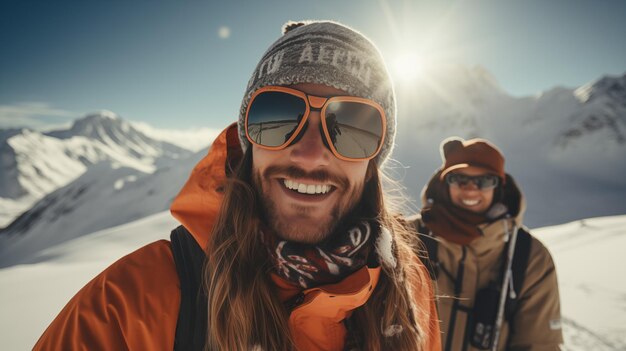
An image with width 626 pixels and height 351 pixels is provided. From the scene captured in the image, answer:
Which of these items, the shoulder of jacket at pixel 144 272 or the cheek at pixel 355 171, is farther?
the cheek at pixel 355 171

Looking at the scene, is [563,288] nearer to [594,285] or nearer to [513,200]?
[594,285]

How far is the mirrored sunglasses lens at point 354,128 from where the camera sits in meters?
1.42

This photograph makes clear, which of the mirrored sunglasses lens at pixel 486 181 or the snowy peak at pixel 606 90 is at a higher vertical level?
Answer: the snowy peak at pixel 606 90

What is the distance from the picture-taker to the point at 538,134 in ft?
131

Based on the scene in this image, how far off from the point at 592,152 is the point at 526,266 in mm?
46827

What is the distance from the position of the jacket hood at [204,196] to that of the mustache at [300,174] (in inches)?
9.6

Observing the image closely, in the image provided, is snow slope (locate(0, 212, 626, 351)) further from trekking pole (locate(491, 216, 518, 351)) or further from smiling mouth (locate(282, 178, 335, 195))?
smiling mouth (locate(282, 178, 335, 195))

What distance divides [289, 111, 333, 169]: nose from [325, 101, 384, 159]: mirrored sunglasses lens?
58 millimetres

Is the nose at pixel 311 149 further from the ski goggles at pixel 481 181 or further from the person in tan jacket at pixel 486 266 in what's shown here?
the ski goggles at pixel 481 181

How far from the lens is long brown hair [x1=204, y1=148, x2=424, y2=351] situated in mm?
1113

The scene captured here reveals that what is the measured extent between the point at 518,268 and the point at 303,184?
214 cm

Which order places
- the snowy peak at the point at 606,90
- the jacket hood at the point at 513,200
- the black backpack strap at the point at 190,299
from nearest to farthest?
1. the black backpack strap at the point at 190,299
2. the jacket hood at the point at 513,200
3. the snowy peak at the point at 606,90

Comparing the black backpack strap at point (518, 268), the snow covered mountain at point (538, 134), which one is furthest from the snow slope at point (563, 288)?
the snow covered mountain at point (538, 134)

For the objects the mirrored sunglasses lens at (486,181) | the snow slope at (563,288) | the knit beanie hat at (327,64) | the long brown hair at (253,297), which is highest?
the knit beanie hat at (327,64)
